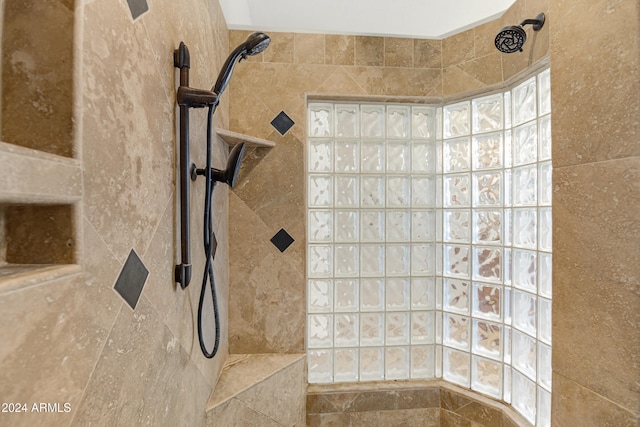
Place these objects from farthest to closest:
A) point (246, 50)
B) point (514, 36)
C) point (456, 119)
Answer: point (456, 119), point (514, 36), point (246, 50)

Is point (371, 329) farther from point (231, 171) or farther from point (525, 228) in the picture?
point (231, 171)

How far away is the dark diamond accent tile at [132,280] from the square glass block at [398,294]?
4.32 ft

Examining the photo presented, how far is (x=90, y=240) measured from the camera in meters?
0.54

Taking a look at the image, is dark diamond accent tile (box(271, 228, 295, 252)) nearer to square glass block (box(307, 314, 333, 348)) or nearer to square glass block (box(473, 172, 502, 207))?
square glass block (box(307, 314, 333, 348))

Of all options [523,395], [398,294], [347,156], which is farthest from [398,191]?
[523,395]

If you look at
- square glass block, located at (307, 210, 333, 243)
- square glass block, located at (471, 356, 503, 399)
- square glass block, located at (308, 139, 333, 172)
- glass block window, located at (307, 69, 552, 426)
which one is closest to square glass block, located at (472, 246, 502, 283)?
glass block window, located at (307, 69, 552, 426)

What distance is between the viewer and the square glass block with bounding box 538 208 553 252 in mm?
1304

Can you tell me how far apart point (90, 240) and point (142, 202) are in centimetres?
20

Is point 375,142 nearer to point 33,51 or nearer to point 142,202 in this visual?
point 142,202

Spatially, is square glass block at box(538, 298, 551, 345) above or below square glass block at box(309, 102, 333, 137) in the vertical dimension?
below

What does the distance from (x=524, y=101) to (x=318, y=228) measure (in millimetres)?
1188

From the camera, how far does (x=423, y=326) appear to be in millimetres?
1733

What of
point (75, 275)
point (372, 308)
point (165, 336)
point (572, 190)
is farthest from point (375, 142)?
point (75, 275)

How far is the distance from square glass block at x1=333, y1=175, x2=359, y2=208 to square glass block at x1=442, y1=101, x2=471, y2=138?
59 centimetres
